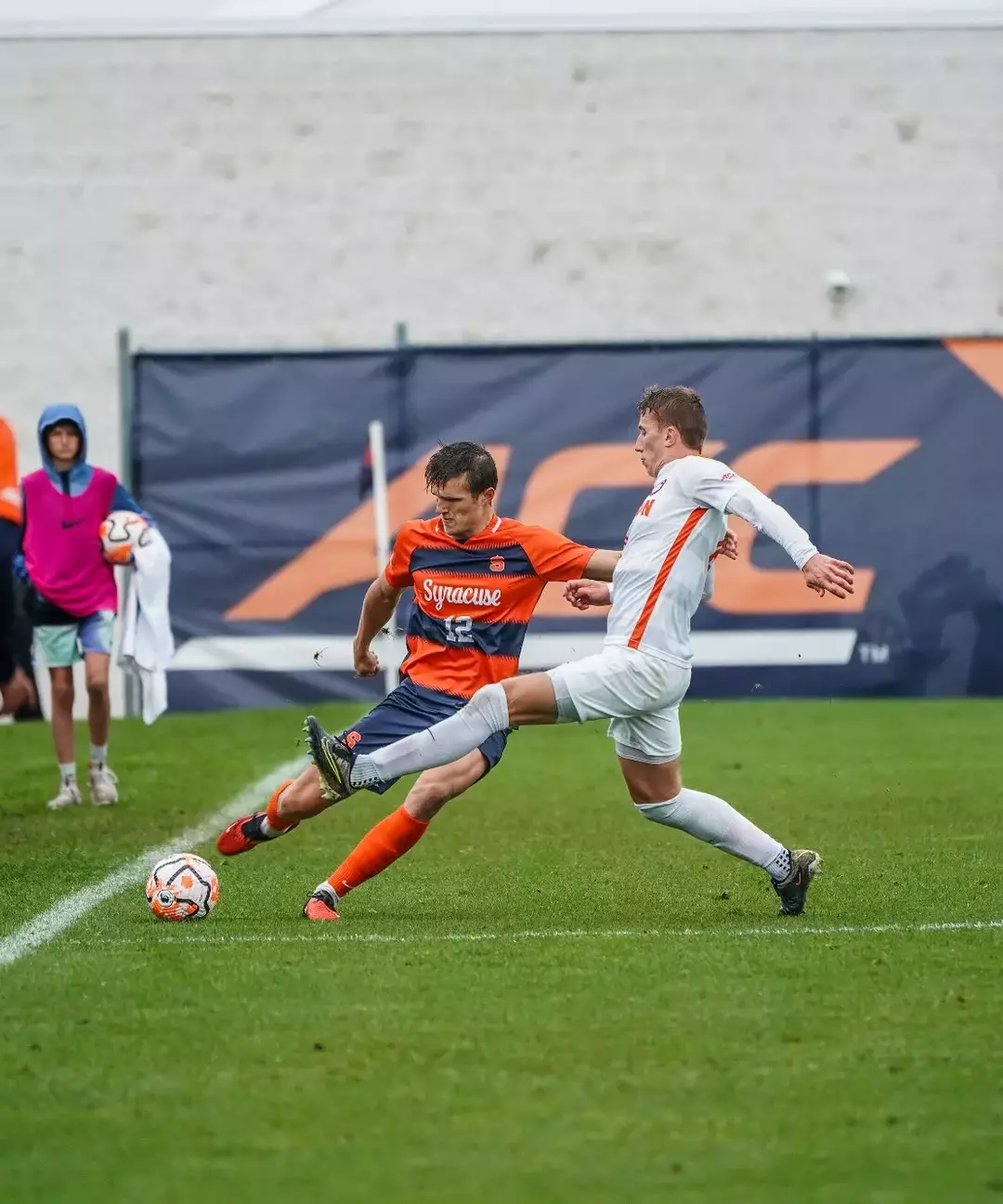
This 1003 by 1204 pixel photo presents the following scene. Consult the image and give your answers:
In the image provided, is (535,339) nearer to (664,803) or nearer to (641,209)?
(641,209)

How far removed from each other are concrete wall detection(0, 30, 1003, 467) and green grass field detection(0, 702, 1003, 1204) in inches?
350

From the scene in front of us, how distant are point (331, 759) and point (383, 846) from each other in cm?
44

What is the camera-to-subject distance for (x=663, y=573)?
6.39 m

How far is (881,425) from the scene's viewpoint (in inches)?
646

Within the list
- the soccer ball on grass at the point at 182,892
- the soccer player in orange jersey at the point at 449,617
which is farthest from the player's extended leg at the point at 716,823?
the soccer ball on grass at the point at 182,892

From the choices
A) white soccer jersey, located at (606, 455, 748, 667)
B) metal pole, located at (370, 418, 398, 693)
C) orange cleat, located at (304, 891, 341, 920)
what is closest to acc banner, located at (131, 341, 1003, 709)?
metal pole, located at (370, 418, 398, 693)

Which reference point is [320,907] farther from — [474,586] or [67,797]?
[67,797]

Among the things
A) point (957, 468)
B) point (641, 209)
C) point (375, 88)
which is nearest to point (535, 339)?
point (641, 209)

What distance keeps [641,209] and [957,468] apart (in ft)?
11.6

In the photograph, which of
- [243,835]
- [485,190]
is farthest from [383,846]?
[485,190]

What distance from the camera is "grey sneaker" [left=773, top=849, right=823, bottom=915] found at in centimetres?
651

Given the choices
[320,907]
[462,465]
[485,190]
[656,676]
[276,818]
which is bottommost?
[320,907]

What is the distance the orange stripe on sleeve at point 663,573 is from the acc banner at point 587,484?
31.4 ft

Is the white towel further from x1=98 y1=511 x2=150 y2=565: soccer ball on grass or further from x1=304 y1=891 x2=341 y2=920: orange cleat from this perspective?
x1=304 y1=891 x2=341 y2=920: orange cleat
